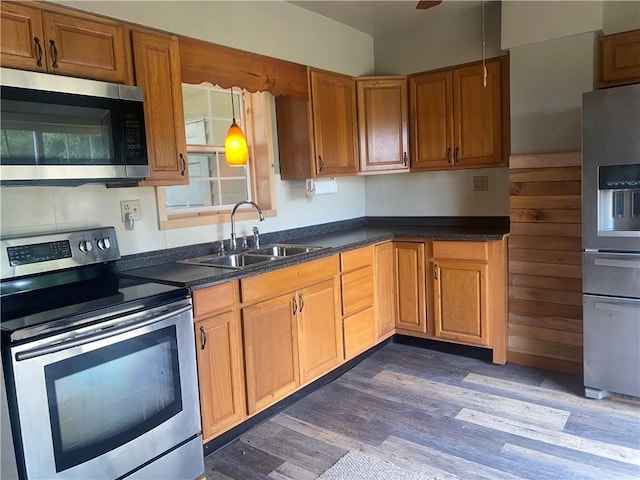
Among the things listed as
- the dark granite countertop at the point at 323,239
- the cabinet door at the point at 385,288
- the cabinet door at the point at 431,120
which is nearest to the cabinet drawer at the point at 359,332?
the cabinet door at the point at 385,288

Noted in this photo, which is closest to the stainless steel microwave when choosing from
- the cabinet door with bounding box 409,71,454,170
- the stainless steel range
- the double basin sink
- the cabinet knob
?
the cabinet knob

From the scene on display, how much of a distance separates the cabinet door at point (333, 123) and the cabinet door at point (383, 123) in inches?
3.3

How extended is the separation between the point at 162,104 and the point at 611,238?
2.44 metres

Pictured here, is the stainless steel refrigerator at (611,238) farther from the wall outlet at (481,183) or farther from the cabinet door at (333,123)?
the cabinet door at (333,123)

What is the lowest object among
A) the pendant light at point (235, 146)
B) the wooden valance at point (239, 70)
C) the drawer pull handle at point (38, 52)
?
the pendant light at point (235, 146)

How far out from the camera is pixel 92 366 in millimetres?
1725

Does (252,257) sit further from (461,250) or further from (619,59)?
(619,59)

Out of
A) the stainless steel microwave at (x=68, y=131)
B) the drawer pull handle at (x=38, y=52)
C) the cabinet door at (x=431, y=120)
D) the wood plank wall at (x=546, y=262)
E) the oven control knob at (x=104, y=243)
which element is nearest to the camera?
the stainless steel microwave at (x=68, y=131)

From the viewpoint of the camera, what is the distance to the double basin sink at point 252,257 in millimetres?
2760

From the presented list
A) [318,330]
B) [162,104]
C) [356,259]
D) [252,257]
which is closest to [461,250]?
[356,259]

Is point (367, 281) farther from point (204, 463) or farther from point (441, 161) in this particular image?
point (204, 463)

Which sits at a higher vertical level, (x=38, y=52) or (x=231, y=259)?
(x=38, y=52)

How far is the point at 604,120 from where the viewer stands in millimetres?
2559

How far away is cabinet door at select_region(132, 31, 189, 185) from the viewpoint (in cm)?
226
